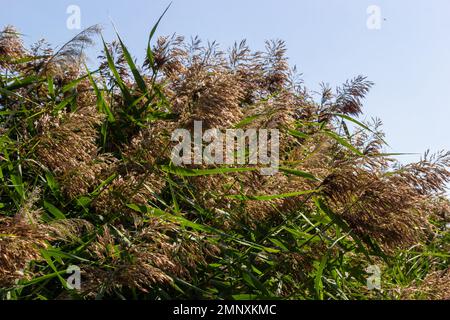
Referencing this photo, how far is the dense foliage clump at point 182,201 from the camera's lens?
2.50m

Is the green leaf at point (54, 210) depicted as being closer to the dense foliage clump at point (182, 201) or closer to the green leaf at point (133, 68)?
the dense foliage clump at point (182, 201)

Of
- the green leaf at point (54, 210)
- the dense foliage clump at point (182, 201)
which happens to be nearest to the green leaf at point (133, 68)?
the dense foliage clump at point (182, 201)

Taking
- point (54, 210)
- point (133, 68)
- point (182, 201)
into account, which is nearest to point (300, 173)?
point (182, 201)

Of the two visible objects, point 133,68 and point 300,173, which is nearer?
point 300,173

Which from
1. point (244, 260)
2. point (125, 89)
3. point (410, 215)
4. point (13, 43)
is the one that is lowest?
point (244, 260)

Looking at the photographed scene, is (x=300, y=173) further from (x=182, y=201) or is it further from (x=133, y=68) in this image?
(x=133, y=68)

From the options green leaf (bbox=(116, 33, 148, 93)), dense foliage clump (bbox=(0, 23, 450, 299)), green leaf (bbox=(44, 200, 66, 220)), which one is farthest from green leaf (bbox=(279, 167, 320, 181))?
green leaf (bbox=(44, 200, 66, 220))

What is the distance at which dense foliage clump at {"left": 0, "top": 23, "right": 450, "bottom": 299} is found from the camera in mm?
2500

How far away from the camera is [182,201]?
9.72 feet

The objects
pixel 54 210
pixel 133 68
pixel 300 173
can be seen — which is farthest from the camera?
pixel 133 68
